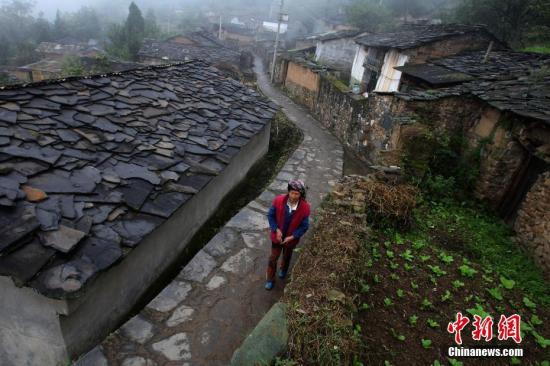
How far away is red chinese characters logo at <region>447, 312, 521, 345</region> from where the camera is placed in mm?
4426

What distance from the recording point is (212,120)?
8.45m

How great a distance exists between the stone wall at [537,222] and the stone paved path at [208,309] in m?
5.34

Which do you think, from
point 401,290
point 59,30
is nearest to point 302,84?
point 401,290

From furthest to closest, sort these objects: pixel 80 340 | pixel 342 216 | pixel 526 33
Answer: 1. pixel 526 33
2. pixel 342 216
3. pixel 80 340

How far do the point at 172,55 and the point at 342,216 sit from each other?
95.0 feet

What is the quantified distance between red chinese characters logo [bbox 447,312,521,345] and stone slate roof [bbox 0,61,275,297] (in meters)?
4.51

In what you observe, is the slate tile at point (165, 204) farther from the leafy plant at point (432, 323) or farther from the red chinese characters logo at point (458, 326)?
the red chinese characters logo at point (458, 326)

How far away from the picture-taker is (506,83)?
9000mm

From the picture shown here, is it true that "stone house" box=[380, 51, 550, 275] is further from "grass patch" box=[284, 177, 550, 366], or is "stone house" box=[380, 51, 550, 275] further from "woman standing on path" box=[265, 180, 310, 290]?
"woman standing on path" box=[265, 180, 310, 290]

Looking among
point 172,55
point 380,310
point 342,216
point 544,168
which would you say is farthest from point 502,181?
point 172,55

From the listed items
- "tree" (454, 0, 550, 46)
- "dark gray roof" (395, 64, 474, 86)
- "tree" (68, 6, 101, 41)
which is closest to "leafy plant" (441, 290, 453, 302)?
"dark gray roof" (395, 64, 474, 86)

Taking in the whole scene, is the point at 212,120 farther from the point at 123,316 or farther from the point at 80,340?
the point at 80,340

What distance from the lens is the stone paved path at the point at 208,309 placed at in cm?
424

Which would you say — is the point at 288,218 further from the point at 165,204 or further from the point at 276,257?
the point at 165,204
